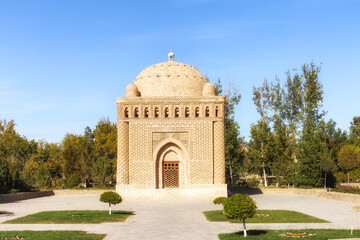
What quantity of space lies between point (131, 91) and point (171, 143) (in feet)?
14.6

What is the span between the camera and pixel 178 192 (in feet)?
83.2

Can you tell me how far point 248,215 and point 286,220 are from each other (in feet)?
12.1

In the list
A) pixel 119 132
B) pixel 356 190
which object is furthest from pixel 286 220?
pixel 119 132

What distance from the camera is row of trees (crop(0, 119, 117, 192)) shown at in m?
30.1

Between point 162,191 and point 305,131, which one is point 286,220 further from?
point 305,131

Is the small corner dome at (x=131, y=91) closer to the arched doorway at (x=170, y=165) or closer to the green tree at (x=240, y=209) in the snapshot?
the arched doorway at (x=170, y=165)

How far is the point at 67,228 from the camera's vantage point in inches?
485

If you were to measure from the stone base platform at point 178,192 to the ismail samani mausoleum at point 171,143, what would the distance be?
63 millimetres

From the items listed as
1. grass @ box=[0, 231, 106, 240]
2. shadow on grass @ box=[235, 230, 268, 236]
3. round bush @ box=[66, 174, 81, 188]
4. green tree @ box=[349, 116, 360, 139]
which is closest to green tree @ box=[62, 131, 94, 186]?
round bush @ box=[66, 174, 81, 188]

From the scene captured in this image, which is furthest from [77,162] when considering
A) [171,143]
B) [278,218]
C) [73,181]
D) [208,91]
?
[278,218]

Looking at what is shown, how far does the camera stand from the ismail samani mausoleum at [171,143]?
84.7 ft

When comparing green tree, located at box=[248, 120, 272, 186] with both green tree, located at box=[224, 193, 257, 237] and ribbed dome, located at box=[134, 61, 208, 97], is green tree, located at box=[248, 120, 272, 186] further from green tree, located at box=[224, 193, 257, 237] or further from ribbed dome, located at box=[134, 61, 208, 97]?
green tree, located at box=[224, 193, 257, 237]

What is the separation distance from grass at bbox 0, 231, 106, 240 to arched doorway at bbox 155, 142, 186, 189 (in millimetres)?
15101

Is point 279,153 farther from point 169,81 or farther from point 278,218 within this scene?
point 278,218
